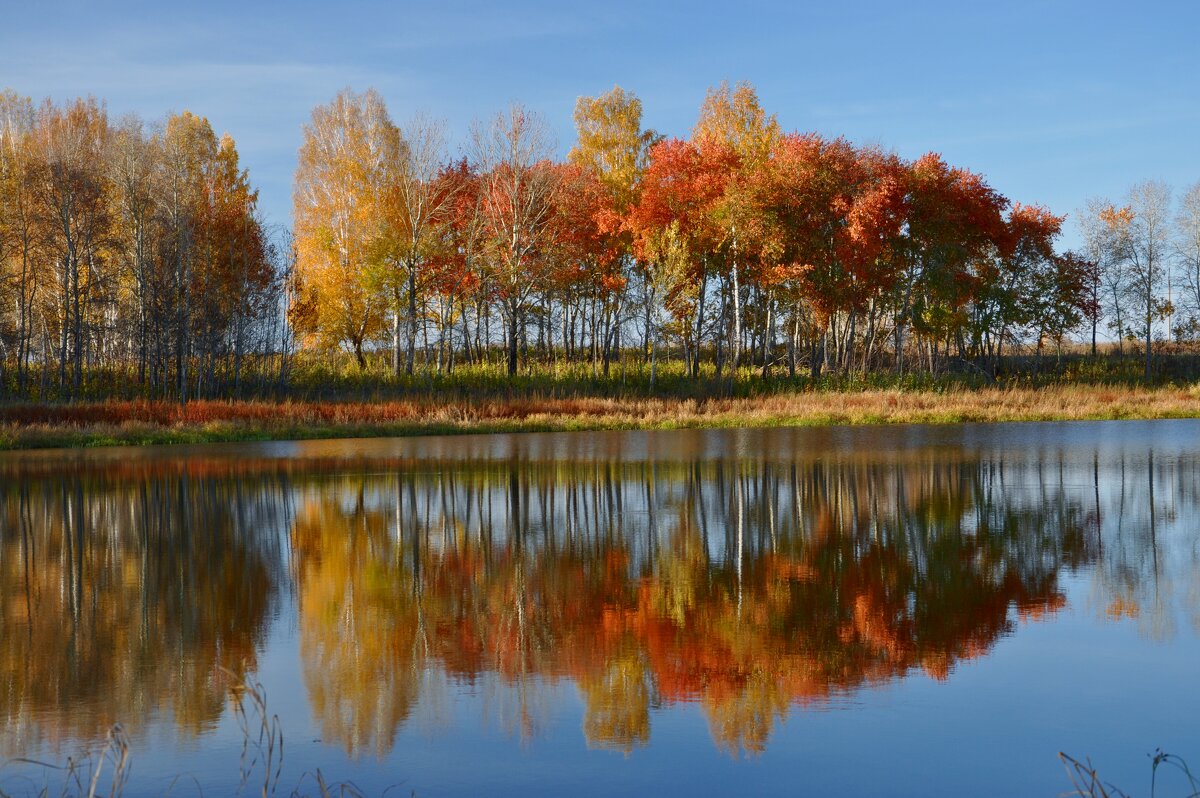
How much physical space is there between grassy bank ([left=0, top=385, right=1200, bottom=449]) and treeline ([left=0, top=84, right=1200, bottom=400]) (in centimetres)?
509

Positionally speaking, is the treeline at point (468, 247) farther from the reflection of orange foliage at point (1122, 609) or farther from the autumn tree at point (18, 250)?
the reflection of orange foliage at point (1122, 609)

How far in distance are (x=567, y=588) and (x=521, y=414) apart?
27066 mm

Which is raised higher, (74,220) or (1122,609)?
(74,220)

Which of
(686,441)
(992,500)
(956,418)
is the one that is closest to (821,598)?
(992,500)

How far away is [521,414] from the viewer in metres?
36.3

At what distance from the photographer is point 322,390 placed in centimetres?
4206

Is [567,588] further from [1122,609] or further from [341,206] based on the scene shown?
[341,206]

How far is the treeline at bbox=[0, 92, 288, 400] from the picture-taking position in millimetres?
39719

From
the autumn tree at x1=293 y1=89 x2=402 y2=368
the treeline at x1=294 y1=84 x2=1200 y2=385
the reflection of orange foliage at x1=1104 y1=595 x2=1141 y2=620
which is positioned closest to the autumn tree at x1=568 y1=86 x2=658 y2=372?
the treeline at x1=294 y1=84 x2=1200 y2=385

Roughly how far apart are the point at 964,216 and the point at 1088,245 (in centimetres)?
1874

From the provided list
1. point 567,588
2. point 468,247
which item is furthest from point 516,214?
point 567,588

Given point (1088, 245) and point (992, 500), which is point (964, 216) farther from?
point (992, 500)

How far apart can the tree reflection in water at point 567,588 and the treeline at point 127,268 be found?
79.4 feet

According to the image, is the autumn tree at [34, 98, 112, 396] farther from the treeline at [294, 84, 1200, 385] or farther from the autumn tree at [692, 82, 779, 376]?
the autumn tree at [692, 82, 779, 376]
